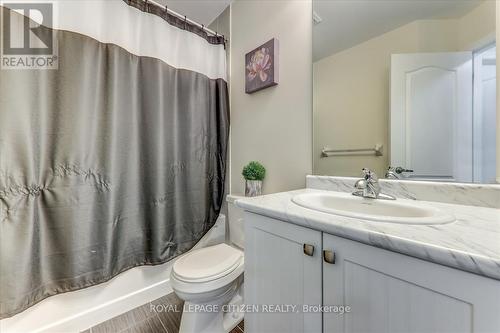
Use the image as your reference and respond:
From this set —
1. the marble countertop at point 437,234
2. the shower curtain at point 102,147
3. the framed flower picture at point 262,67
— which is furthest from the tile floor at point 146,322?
the framed flower picture at point 262,67

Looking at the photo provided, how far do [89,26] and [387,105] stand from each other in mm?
1638

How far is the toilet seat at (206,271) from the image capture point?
983 millimetres

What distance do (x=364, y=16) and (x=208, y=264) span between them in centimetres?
154

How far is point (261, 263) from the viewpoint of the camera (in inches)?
31.5

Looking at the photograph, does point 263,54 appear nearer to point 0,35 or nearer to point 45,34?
point 45,34

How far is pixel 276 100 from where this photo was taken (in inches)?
55.2

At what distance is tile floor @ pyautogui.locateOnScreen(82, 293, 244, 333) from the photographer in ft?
3.96

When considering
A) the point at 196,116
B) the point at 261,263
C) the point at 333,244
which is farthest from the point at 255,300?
the point at 196,116

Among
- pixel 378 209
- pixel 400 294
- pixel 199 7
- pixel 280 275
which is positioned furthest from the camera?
pixel 199 7

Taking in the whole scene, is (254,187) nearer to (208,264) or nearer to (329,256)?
(208,264)

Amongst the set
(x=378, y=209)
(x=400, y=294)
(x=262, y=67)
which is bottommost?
(x=400, y=294)

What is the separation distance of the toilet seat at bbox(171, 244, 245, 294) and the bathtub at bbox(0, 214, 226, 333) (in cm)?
50

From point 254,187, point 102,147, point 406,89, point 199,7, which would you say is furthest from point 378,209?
point 199,7

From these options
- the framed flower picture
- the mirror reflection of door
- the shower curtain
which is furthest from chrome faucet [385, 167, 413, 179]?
the shower curtain
